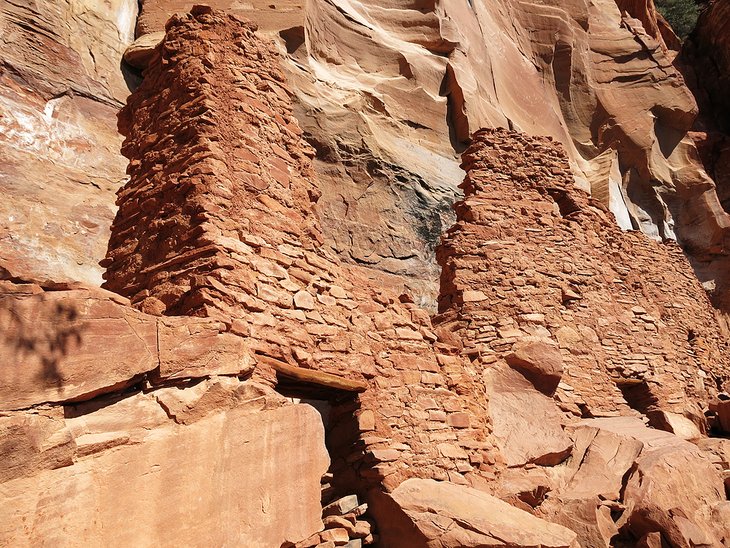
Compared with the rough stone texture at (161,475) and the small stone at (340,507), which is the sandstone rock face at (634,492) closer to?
the small stone at (340,507)

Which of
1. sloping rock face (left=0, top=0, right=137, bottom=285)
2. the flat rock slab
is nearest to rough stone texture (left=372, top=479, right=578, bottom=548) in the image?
the flat rock slab

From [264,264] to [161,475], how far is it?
1753 mm

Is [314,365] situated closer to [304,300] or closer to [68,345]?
[304,300]

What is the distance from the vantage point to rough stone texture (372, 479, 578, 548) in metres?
4.11

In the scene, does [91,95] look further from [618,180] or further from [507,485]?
[618,180]

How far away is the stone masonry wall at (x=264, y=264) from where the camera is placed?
13.7ft

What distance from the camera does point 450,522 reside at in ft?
13.7

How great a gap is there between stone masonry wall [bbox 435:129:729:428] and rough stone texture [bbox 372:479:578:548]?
176 cm

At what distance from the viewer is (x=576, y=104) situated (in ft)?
64.5

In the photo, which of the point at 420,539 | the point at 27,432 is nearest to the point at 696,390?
the point at 420,539

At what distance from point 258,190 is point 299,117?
354 inches

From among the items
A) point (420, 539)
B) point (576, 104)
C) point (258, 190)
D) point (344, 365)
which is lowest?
point (420, 539)

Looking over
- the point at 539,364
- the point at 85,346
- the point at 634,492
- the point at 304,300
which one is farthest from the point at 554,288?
the point at 85,346

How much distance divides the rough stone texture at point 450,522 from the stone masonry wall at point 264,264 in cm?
20
